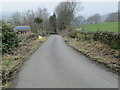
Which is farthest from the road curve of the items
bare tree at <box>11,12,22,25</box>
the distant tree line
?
bare tree at <box>11,12,22,25</box>

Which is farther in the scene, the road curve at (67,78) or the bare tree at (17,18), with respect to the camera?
the bare tree at (17,18)

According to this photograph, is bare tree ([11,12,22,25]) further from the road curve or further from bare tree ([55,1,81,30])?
the road curve

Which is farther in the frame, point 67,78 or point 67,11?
point 67,11

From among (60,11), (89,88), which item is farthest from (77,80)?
(60,11)

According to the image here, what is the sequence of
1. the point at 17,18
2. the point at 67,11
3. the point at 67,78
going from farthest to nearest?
the point at 17,18, the point at 67,11, the point at 67,78

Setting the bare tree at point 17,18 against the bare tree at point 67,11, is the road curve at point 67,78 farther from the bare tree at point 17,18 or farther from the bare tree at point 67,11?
the bare tree at point 17,18

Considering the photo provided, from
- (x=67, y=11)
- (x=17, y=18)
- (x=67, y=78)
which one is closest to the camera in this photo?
(x=67, y=78)

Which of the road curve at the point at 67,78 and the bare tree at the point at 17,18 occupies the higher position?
the bare tree at the point at 17,18

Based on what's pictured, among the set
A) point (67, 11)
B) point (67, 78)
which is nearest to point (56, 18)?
point (67, 11)

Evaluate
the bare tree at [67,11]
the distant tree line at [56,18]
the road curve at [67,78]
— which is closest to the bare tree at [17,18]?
the distant tree line at [56,18]

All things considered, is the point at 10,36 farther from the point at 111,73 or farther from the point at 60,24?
the point at 60,24

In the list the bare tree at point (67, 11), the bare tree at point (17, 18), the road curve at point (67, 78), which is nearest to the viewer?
the road curve at point (67, 78)

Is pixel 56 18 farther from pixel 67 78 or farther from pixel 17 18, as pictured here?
pixel 67 78

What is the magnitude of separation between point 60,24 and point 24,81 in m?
56.8
